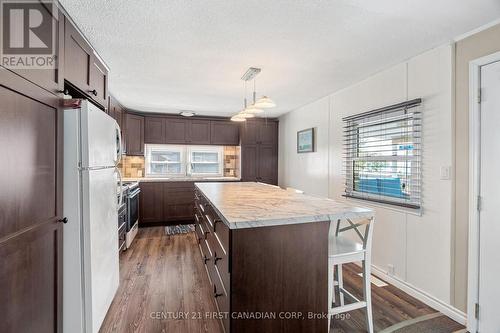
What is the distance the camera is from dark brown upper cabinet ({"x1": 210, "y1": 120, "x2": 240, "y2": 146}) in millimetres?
5488

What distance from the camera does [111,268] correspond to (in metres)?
2.12

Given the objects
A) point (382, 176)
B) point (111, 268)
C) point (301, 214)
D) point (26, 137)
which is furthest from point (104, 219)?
point (382, 176)

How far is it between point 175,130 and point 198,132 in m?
0.48

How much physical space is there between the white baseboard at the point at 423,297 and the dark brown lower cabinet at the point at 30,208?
2.86 meters

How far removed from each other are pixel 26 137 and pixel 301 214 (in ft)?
5.03

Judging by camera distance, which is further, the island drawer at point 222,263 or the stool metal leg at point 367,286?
the stool metal leg at point 367,286

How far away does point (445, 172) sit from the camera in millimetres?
2127

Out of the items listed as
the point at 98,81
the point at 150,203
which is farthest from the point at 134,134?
the point at 98,81

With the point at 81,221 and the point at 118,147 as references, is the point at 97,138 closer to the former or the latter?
the point at 81,221

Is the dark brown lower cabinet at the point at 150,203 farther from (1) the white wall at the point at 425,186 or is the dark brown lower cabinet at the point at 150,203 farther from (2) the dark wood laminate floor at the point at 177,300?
(1) the white wall at the point at 425,186

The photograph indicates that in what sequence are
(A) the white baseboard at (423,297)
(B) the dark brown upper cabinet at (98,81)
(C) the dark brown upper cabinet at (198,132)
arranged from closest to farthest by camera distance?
(A) the white baseboard at (423,297), (B) the dark brown upper cabinet at (98,81), (C) the dark brown upper cabinet at (198,132)

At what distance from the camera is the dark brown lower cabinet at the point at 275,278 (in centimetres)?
144

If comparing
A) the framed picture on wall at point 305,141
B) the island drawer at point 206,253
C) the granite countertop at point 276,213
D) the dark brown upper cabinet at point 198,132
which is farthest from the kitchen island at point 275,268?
the dark brown upper cabinet at point 198,132

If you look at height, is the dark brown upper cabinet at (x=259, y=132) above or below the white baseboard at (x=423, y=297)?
above
